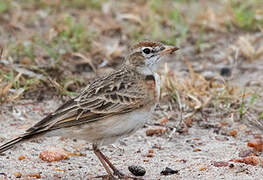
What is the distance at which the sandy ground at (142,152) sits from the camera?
531 centimetres

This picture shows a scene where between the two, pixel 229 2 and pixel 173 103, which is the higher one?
pixel 229 2

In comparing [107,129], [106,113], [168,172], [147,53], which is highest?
[147,53]

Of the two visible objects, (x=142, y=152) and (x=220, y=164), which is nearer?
(x=220, y=164)

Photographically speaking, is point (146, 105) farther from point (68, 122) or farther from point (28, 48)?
point (28, 48)

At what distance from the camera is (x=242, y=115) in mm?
6777

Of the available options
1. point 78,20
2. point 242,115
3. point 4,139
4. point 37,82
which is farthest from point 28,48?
point 242,115

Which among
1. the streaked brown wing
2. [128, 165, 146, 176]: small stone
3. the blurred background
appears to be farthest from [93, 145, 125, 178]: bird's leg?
the blurred background

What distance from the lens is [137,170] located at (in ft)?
17.4

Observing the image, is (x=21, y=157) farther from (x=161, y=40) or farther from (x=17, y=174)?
(x=161, y=40)

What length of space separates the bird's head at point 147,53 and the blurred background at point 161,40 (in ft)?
1.23

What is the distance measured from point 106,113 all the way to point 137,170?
636 mm

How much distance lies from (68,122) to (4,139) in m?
1.30

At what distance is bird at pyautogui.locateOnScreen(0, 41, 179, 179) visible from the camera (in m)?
5.07

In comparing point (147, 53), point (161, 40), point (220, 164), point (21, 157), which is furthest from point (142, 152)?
point (161, 40)
